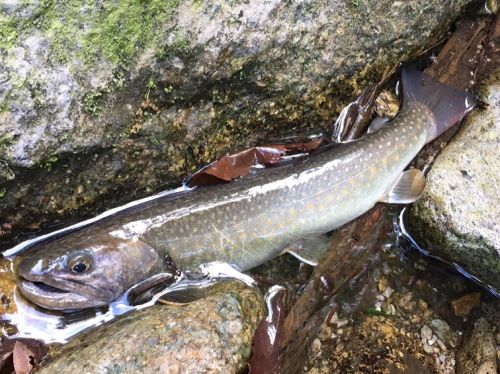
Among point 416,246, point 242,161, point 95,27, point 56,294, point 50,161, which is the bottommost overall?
point 416,246

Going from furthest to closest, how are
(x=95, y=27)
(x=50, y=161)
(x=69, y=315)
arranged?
(x=69, y=315) → (x=50, y=161) → (x=95, y=27)

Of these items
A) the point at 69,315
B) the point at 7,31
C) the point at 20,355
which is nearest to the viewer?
the point at 7,31

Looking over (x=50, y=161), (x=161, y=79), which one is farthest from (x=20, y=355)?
(x=161, y=79)

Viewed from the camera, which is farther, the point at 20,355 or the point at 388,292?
the point at 388,292

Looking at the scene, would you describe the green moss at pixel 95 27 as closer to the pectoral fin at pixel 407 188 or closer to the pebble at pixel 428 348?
the pectoral fin at pixel 407 188

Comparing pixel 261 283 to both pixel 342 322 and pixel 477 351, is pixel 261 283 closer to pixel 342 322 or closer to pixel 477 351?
pixel 342 322

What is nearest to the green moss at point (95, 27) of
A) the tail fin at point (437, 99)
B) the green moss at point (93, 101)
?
the green moss at point (93, 101)

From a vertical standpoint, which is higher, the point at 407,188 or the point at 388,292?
the point at 407,188
